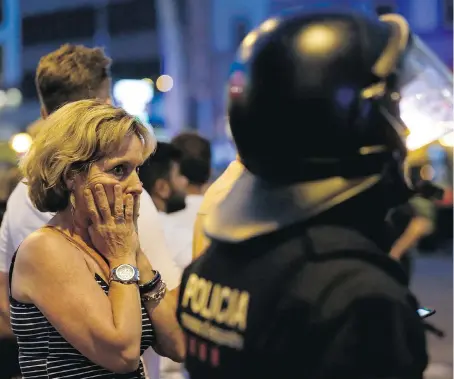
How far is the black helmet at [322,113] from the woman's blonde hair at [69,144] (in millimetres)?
901

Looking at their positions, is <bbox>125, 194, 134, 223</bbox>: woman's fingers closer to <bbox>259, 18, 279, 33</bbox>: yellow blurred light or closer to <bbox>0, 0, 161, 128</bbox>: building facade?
<bbox>259, 18, 279, 33</bbox>: yellow blurred light

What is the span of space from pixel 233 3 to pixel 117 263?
34042 mm

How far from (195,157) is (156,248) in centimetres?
213

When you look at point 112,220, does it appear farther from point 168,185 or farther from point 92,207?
point 168,185

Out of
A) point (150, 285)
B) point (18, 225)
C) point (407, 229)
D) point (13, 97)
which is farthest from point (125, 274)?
point (13, 97)

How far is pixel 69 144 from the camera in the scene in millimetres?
2131

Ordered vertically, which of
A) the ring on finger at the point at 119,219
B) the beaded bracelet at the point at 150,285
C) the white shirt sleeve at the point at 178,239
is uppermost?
the ring on finger at the point at 119,219

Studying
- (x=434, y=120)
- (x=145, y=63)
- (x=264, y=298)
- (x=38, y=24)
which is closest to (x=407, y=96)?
(x=434, y=120)

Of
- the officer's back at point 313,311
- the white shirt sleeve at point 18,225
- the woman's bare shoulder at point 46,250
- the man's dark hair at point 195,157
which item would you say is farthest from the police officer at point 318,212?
the man's dark hair at point 195,157

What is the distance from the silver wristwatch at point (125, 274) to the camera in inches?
83.3

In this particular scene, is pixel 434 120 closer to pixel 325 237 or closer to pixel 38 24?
pixel 325 237

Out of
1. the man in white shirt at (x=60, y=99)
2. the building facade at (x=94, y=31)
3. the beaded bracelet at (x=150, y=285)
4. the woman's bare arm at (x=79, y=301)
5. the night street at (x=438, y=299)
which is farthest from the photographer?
the building facade at (x=94, y=31)

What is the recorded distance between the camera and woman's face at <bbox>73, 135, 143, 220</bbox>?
2.12 meters

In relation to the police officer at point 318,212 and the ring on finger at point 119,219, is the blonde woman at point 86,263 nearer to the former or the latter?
the ring on finger at point 119,219
